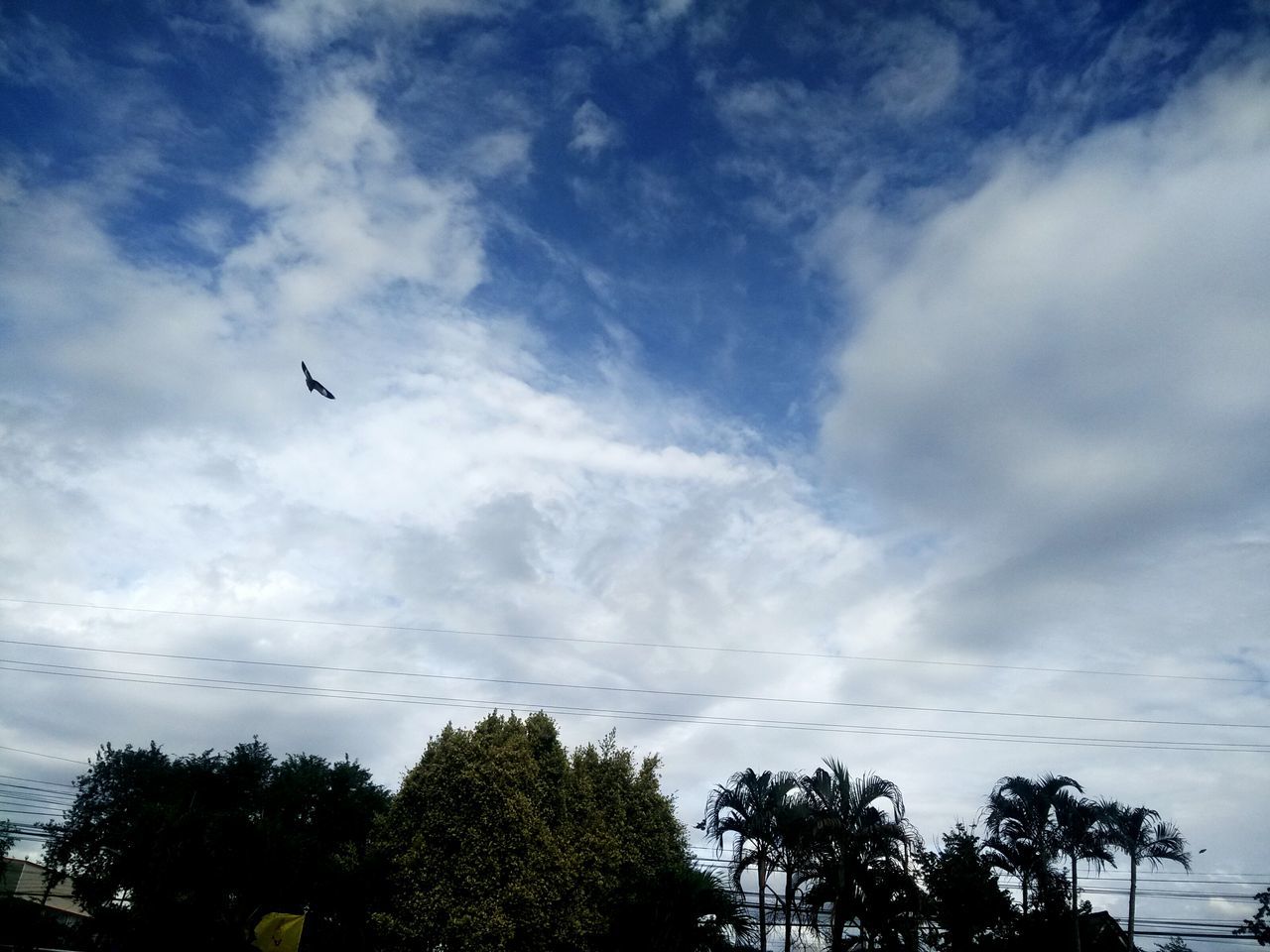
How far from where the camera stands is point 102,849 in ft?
136

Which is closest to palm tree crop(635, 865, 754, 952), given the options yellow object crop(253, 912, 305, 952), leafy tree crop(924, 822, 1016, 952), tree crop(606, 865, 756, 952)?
tree crop(606, 865, 756, 952)

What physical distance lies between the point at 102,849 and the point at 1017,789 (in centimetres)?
4524

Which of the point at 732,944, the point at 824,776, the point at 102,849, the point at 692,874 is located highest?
the point at 824,776

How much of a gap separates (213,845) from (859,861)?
2836cm

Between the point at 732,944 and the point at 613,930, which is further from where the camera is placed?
the point at 613,930

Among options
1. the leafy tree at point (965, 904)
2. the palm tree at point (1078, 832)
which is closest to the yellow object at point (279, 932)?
the leafy tree at point (965, 904)

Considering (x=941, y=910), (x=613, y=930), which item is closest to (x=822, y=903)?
(x=941, y=910)

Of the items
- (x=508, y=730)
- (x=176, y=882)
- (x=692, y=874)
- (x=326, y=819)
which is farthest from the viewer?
(x=326, y=819)

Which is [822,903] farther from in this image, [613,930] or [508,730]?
[508,730]

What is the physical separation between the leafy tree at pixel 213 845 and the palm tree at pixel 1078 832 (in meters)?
30.0

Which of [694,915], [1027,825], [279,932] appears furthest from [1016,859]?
[279,932]

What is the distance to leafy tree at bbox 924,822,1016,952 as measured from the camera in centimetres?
2811

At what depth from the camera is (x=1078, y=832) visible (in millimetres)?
36969

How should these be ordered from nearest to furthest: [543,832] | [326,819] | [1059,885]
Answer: [543,832]
[1059,885]
[326,819]
